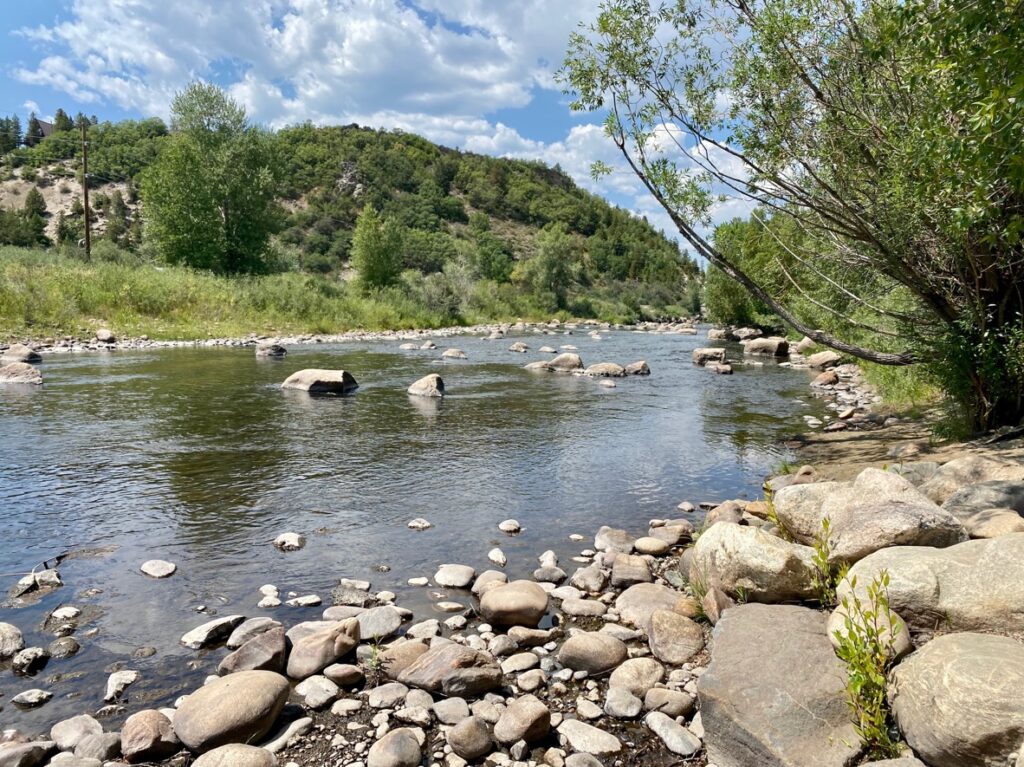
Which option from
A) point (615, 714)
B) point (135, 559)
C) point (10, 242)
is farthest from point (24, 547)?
point (10, 242)

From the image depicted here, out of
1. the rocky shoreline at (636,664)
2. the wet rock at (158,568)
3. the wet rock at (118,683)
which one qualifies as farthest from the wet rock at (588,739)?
the wet rock at (158,568)

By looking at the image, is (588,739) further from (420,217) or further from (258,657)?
(420,217)

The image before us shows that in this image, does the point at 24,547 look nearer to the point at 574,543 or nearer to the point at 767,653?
the point at 574,543

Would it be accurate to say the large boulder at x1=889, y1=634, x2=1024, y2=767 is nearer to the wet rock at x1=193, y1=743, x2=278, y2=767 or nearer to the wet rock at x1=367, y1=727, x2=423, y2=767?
the wet rock at x1=367, y1=727, x2=423, y2=767

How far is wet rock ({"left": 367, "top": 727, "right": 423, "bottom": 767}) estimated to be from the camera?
13.0 feet

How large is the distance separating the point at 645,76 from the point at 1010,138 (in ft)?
26.2

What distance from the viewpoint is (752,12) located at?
430 inches

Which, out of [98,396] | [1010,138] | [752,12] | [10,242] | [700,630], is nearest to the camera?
[1010,138]

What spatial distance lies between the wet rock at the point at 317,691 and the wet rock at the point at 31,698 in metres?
1.71

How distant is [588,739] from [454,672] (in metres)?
1.07

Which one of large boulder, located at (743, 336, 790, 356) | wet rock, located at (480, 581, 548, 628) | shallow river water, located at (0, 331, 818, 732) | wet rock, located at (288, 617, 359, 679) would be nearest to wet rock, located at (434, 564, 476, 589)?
shallow river water, located at (0, 331, 818, 732)

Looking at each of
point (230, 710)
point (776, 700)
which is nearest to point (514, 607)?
point (230, 710)

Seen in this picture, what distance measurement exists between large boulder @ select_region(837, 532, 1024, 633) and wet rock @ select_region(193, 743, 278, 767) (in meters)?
3.67

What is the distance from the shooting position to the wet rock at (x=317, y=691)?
470cm
